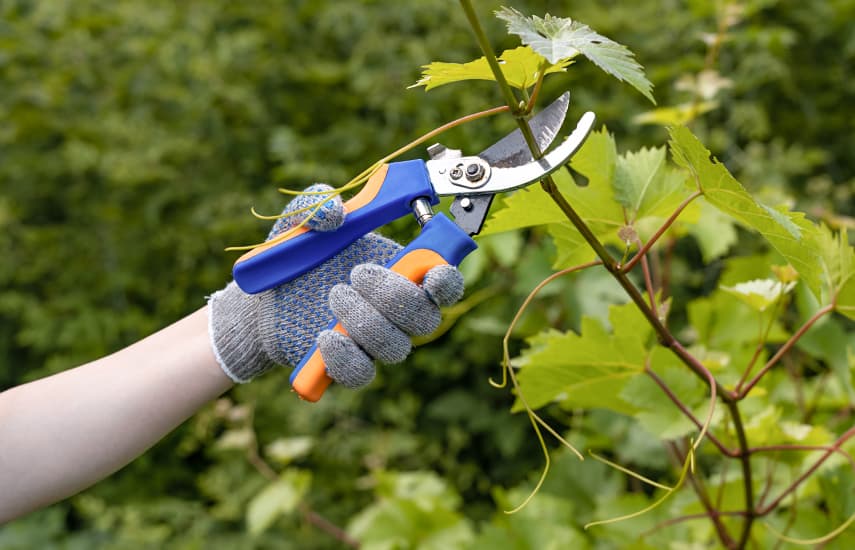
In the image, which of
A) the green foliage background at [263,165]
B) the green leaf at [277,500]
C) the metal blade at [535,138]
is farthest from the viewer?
the green foliage background at [263,165]

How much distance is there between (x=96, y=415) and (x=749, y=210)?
85 cm

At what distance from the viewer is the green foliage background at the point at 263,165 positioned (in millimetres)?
2477

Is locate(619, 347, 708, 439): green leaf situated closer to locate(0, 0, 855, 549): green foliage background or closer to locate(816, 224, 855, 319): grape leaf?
locate(816, 224, 855, 319): grape leaf

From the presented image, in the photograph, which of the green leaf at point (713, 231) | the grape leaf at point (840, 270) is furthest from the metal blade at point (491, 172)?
the green leaf at point (713, 231)

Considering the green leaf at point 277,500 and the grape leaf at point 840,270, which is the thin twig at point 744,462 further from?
the green leaf at point 277,500

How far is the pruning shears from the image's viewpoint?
3.28 ft

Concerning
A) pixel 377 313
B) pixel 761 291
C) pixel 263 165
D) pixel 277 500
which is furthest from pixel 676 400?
pixel 263 165

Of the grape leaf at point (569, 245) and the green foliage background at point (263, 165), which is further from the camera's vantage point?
the green foliage background at point (263, 165)

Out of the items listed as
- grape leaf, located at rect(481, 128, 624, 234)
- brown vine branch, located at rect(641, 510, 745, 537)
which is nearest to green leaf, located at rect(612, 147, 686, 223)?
grape leaf, located at rect(481, 128, 624, 234)

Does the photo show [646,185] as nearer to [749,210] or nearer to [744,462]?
[749,210]

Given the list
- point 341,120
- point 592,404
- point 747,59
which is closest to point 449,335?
point 341,120

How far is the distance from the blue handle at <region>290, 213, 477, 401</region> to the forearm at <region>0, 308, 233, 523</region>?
15cm

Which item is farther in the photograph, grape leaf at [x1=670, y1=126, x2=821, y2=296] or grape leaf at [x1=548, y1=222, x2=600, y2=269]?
grape leaf at [x1=548, y1=222, x2=600, y2=269]

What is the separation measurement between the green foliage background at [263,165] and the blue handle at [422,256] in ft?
3.68
